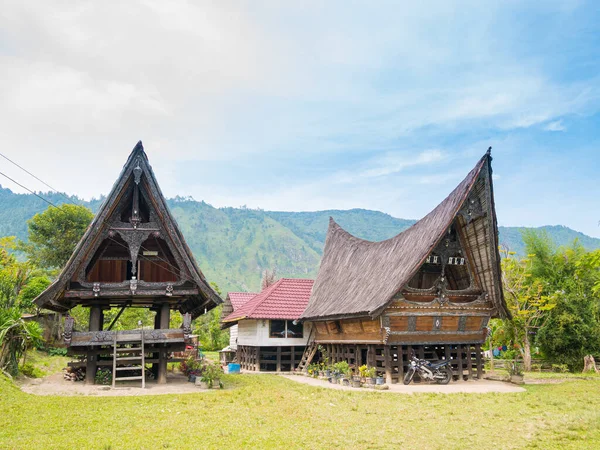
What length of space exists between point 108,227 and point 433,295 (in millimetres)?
12027

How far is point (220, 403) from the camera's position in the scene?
1131 centimetres

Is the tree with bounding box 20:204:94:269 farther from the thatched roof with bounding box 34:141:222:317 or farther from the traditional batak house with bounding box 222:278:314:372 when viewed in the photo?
the thatched roof with bounding box 34:141:222:317

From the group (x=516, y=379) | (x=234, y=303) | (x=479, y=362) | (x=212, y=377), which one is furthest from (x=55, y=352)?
(x=516, y=379)

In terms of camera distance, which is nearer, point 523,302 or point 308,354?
point 308,354

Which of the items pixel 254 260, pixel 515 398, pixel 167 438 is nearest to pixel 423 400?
pixel 515 398

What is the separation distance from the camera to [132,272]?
13.7 meters

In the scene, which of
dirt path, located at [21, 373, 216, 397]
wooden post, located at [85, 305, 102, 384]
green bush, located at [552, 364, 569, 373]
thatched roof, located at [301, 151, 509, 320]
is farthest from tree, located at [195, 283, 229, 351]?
dirt path, located at [21, 373, 216, 397]

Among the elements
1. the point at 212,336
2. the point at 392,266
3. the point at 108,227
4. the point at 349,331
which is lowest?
the point at 212,336

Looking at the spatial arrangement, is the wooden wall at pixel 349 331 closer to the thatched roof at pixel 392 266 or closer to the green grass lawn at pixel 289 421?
the thatched roof at pixel 392 266

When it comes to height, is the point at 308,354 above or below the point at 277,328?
below

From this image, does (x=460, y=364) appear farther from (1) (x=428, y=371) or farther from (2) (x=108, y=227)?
(2) (x=108, y=227)

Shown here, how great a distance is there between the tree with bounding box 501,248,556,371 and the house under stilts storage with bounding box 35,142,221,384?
19084 millimetres

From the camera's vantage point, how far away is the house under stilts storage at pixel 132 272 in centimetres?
1351

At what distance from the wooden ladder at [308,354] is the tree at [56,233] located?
2491cm
